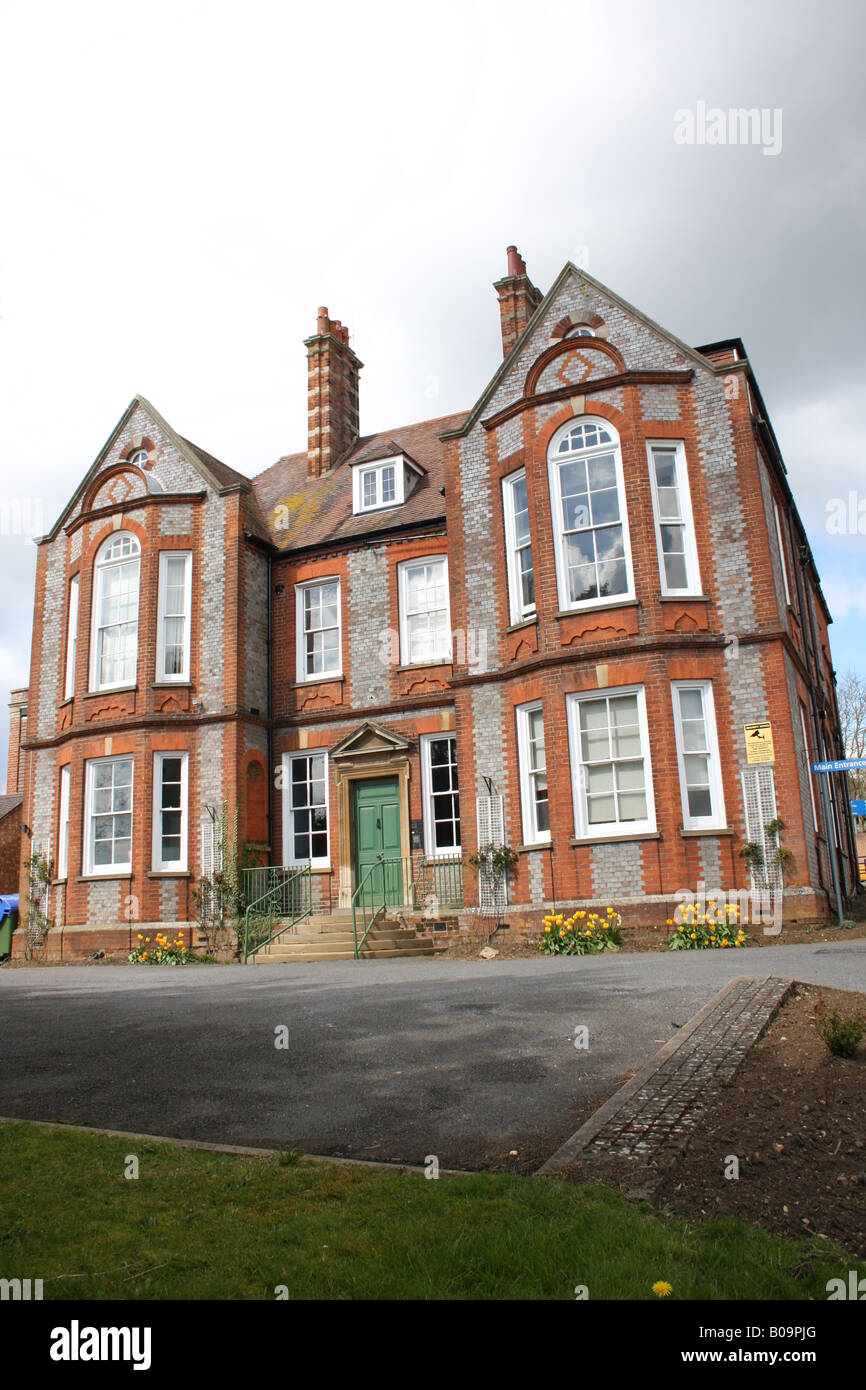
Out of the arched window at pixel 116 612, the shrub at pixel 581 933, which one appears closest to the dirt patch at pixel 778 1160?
the shrub at pixel 581 933

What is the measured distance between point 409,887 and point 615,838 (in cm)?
517

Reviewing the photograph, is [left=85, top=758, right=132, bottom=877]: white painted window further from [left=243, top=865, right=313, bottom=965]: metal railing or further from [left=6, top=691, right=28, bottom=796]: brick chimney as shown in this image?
[left=6, top=691, right=28, bottom=796]: brick chimney

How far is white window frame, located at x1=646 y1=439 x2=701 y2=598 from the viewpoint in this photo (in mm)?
17141

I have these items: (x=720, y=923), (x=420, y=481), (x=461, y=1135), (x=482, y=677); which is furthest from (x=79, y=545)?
(x=461, y=1135)

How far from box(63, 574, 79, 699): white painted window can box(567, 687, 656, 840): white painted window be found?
11.9 m

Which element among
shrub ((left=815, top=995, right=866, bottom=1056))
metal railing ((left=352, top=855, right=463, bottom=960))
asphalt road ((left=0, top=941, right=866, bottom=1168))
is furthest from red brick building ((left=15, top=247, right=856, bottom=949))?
shrub ((left=815, top=995, right=866, bottom=1056))

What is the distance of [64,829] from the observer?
2228 cm

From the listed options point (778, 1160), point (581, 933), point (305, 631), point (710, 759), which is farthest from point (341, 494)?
point (778, 1160)

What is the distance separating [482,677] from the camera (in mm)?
18531

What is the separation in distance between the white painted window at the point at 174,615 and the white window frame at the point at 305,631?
234 cm

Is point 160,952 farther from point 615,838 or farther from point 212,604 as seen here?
point 615,838

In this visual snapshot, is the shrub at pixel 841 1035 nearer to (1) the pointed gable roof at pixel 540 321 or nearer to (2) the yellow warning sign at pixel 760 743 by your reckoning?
(2) the yellow warning sign at pixel 760 743
